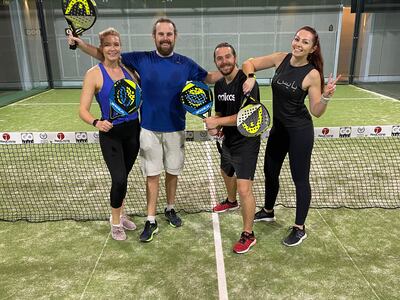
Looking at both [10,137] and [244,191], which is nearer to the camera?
[244,191]

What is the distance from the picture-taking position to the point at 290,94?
379 centimetres

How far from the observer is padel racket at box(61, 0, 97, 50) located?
12.8 feet

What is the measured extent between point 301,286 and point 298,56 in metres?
2.30

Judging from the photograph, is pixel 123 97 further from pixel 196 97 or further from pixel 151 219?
pixel 151 219

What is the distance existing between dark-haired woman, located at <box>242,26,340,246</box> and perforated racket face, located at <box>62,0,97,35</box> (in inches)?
73.3

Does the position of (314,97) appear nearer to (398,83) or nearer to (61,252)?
(61,252)

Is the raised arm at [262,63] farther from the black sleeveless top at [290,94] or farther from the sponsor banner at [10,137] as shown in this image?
the sponsor banner at [10,137]

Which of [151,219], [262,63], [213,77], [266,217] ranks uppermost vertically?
[262,63]

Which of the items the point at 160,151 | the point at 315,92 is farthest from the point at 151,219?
the point at 315,92

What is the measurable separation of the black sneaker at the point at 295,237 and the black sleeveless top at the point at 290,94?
1305mm

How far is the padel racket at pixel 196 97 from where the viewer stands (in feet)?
13.0

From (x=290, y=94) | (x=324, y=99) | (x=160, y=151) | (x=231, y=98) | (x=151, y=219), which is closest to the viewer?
(x=324, y=99)

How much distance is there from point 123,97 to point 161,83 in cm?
54

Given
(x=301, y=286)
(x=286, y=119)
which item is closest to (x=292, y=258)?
(x=301, y=286)
